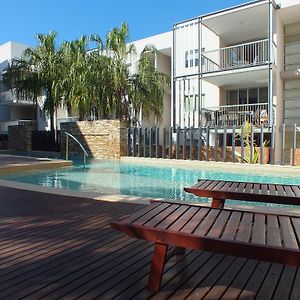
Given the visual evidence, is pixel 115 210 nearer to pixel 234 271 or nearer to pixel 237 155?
pixel 234 271

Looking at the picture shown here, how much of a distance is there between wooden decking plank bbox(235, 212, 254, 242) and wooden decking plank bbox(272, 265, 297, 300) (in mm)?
462

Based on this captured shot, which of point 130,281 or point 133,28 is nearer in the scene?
point 130,281

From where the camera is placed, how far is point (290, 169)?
35.1 ft

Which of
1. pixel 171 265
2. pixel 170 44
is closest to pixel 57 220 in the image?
pixel 171 265

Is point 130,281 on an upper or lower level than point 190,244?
lower

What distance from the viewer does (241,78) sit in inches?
655

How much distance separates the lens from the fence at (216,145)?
12.4 meters

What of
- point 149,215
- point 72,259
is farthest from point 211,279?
point 72,259

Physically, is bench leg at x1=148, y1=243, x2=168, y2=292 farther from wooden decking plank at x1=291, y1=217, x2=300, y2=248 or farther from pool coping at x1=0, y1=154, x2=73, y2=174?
pool coping at x1=0, y1=154, x2=73, y2=174

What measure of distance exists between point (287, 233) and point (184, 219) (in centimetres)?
70

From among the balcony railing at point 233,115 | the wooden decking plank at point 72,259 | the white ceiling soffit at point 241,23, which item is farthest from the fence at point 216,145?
the wooden decking plank at point 72,259

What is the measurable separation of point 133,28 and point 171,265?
17.7 meters

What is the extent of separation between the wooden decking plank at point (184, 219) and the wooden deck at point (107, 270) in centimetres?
37

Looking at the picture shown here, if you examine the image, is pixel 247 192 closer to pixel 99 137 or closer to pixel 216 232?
pixel 216 232
